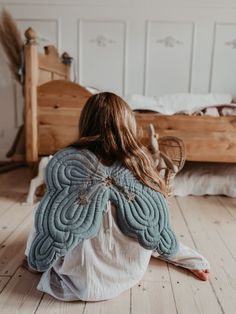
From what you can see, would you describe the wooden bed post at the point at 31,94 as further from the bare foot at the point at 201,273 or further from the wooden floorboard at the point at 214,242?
the bare foot at the point at 201,273

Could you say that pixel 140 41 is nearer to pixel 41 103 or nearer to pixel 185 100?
pixel 185 100

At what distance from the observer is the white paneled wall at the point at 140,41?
3.02 meters

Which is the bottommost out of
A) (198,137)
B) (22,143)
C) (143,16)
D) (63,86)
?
(22,143)

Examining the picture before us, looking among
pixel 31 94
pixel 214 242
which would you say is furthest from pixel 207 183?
pixel 31 94

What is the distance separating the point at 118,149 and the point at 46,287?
0.55m

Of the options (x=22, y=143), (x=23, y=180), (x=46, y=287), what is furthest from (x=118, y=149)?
(x=22, y=143)

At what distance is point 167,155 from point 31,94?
97 centimetres

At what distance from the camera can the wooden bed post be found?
78.7 inches

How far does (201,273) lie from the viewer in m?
1.24

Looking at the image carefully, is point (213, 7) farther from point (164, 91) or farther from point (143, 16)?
point (164, 91)

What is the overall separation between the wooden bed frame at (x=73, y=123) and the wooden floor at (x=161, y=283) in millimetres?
469

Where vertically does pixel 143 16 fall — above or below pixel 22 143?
above

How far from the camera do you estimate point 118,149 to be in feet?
3.52

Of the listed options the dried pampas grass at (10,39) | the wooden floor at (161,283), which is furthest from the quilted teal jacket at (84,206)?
the dried pampas grass at (10,39)
